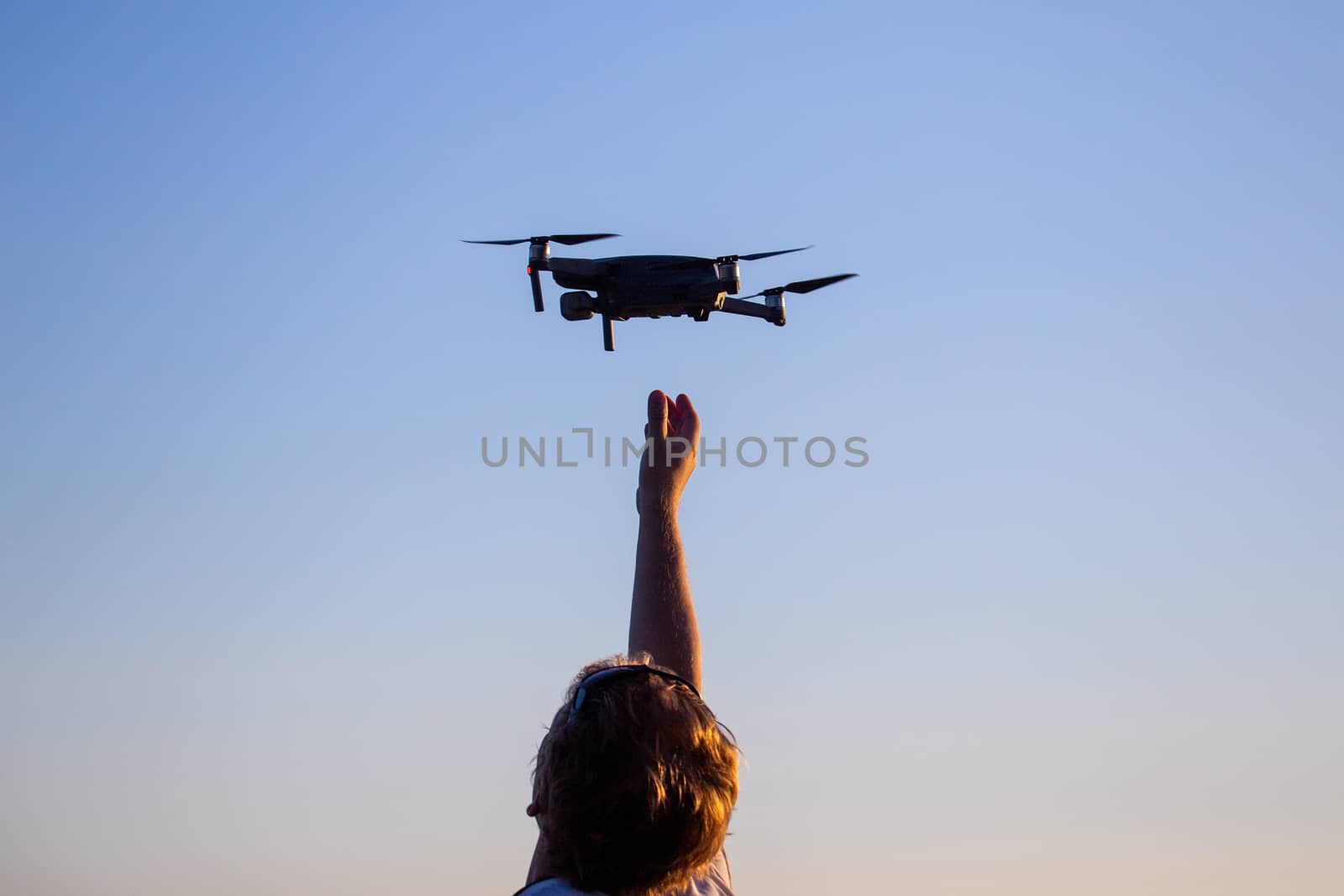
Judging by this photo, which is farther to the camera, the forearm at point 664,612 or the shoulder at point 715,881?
the forearm at point 664,612

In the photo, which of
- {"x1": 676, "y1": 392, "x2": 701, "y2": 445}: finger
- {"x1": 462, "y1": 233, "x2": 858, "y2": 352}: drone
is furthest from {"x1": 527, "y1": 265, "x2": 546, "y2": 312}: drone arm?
{"x1": 676, "y1": 392, "x2": 701, "y2": 445}: finger

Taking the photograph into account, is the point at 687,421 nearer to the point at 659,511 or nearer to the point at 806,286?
the point at 659,511

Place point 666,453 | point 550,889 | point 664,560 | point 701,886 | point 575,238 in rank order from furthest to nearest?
point 575,238, point 666,453, point 664,560, point 701,886, point 550,889

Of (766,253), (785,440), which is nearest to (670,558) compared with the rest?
(785,440)

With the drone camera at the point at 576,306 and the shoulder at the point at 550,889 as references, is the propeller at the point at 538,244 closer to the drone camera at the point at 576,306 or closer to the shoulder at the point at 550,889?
the drone camera at the point at 576,306

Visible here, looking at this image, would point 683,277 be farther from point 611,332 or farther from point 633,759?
point 633,759

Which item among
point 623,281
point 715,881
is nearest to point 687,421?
point 715,881

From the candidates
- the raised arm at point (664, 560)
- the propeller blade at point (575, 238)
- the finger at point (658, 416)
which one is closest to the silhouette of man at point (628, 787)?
the raised arm at point (664, 560)

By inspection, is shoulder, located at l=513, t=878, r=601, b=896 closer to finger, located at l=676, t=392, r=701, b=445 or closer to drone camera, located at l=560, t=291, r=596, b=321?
finger, located at l=676, t=392, r=701, b=445
